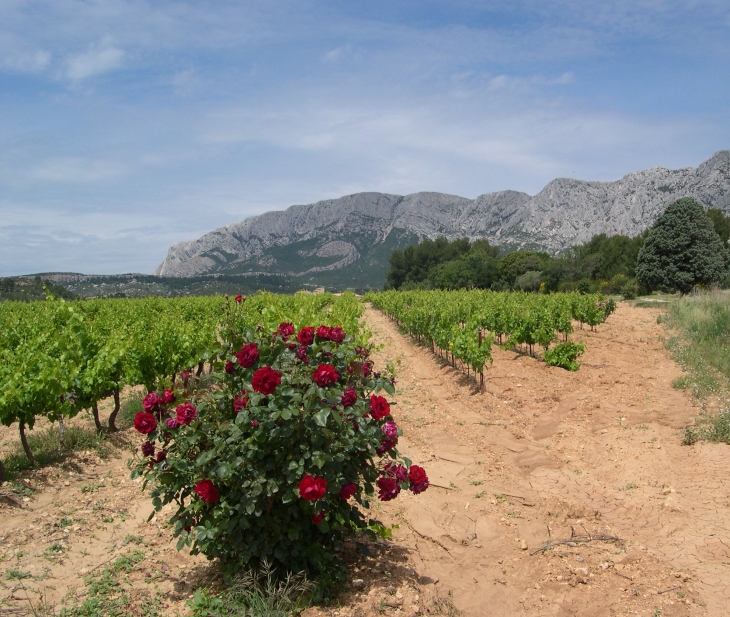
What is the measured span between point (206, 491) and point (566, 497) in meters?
4.04

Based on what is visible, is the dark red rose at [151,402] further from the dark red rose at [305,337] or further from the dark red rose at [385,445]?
the dark red rose at [385,445]

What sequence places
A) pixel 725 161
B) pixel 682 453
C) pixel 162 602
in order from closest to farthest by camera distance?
pixel 162 602, pixel 682 453, pixel 725 161

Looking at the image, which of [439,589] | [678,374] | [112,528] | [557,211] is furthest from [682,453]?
[557,211]

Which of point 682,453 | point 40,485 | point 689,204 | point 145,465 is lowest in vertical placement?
point 682,453

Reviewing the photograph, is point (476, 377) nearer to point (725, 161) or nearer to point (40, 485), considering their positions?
point (40, 485)

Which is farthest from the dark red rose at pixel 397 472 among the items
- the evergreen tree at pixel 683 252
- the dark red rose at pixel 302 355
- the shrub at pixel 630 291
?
the shrub at pixel 630 291

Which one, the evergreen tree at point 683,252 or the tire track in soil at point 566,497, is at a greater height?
the evergreen tree at point 683,252

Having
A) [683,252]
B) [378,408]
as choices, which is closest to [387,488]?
[378,408]

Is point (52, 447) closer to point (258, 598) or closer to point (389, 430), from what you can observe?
point (258, 598)

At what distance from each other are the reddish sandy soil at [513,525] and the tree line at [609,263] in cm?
2502

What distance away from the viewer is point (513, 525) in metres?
4.64

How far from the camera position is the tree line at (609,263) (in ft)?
95.5

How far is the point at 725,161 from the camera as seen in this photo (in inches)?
2987

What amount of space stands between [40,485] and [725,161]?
93977 mm
